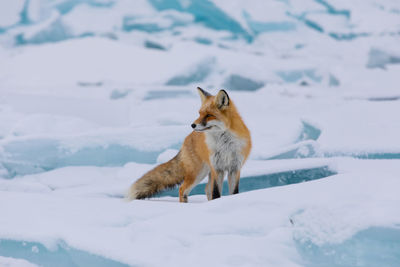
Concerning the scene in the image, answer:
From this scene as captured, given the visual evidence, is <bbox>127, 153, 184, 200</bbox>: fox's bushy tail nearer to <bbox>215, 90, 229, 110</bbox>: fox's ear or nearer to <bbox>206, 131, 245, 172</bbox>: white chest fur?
<bbox>206, 131, 245, 172</bbox>: white chest fur

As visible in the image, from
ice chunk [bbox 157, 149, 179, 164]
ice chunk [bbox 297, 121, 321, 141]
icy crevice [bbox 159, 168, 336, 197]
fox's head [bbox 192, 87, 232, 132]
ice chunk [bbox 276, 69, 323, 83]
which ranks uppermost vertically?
fox's head [bbox 192, 87, 232, 132]

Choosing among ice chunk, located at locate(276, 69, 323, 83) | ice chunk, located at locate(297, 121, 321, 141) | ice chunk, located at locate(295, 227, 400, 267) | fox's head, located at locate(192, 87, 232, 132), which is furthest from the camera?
ice chunk, located at locate(276, 69, 323, 83)

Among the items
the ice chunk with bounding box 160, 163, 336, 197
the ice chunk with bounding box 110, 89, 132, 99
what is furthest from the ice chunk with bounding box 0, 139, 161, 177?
the ice chunk with bounding box 110, 89, 132, 99

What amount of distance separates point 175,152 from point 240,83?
5062mm

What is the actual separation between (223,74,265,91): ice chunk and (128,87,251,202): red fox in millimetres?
5845

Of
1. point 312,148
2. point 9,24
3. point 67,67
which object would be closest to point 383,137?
point 312,148

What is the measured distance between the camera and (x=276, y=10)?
14656 millimetres

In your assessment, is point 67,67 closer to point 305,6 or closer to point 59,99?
point 59,99

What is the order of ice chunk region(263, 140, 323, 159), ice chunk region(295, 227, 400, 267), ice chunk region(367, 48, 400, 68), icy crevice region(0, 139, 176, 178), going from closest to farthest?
ice chunk region(295, 227, 400, 267)
ice chunk region(263, 140, 323, 159)
icy crevice region(0, 139, 176, 178)
ice chunk region(367, 48, 400, 68)

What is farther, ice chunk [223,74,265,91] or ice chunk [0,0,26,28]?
ice chunk [0,0,26,28]

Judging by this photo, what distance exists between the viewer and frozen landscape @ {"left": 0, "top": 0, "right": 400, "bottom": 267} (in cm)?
142

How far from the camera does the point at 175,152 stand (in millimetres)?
3055

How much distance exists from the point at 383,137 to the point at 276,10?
12.2m

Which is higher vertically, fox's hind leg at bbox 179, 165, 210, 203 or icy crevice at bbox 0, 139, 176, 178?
fox's hind leg at bbox 179, 165, 210, 203
